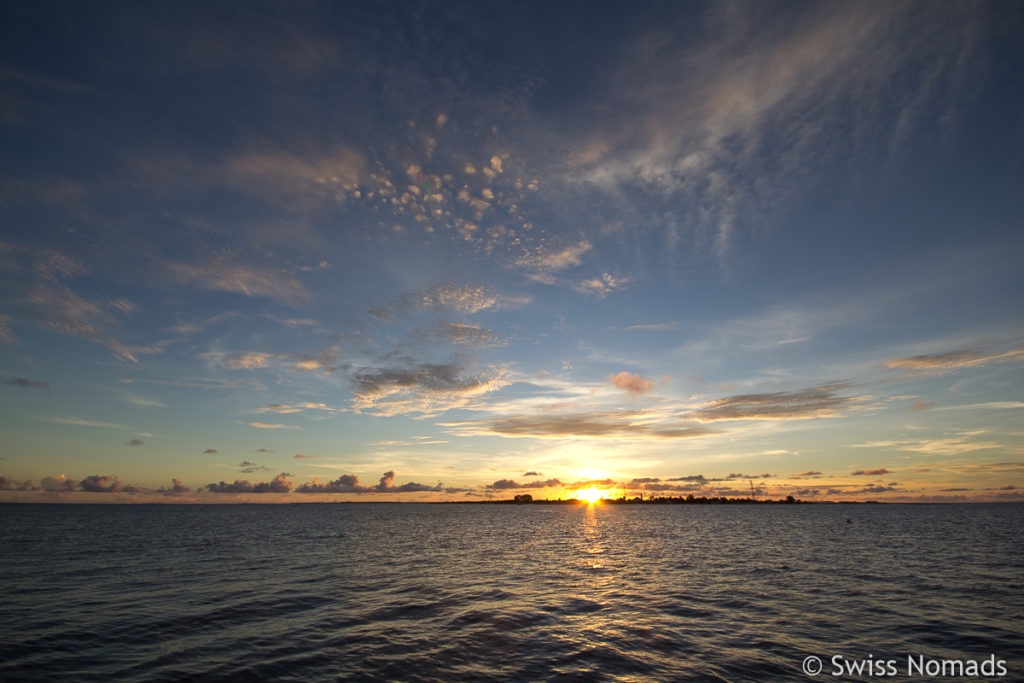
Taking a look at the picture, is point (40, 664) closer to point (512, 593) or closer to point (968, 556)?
point (512, 593)

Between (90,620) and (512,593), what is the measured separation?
25907 millimetres

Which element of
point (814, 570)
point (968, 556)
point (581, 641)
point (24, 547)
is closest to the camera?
point (581, 641)

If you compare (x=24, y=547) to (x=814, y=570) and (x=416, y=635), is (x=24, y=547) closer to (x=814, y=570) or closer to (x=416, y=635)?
(x=416, y=635)

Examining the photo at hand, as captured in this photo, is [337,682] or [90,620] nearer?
[337,682]

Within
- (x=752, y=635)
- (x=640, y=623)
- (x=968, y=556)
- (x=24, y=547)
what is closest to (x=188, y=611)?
(x=640, y=623)

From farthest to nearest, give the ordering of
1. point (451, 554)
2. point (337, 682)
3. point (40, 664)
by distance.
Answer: point (451, 554)
point (40, 664)
point (337, 682)

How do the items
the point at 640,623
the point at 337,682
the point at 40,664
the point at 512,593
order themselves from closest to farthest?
the point at 337,682
the point at 40,664
the point at 640,623
the point at 512,593

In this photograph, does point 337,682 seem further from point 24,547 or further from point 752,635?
point 24,547

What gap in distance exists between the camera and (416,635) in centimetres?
2477

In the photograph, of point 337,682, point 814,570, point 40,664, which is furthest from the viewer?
point 814,570

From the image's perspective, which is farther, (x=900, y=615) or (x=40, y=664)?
(x=900, y=615)

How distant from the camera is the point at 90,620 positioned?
2758cm

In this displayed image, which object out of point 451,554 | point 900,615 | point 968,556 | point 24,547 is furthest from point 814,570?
point 24,547

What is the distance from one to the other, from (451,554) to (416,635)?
37611 mm
